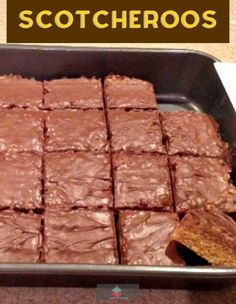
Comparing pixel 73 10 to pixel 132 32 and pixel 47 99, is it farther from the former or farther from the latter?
pixel 47 99

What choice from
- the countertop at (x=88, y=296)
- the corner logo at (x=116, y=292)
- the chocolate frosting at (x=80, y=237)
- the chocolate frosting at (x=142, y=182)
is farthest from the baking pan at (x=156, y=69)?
the corner logo at (x=116, y=292)

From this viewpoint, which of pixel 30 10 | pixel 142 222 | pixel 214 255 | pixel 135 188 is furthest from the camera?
pixel 30 10

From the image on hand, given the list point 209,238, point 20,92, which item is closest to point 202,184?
point 209,238

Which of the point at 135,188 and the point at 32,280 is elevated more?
the point at 135,188

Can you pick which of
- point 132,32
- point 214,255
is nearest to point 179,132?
point 214,255

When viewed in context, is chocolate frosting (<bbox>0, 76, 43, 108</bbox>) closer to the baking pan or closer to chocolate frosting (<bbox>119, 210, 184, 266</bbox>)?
the baking pan

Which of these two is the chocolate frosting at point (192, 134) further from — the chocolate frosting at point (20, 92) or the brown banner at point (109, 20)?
the brown banner at point (109, 20)

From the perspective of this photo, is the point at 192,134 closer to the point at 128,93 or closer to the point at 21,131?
the point at 128,93

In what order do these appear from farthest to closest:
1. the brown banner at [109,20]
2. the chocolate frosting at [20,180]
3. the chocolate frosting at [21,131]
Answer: the brown banner at [109,20] < the chocolate frosting at [21,131] < the chocolate frosting at [20,180]
